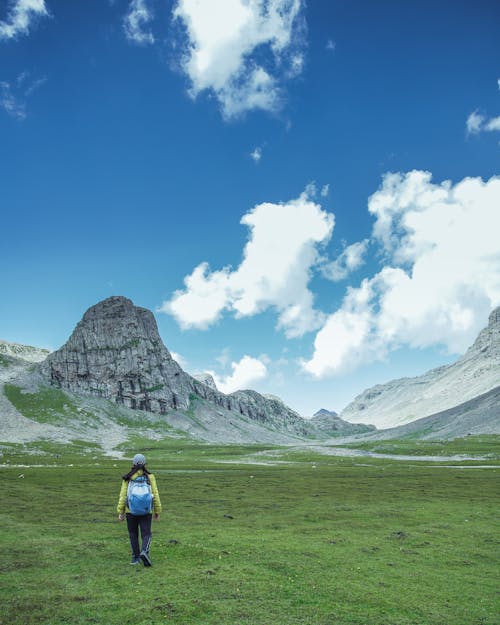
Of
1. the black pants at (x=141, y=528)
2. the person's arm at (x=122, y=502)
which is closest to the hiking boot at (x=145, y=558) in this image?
the black pants at (x=141, y=528)

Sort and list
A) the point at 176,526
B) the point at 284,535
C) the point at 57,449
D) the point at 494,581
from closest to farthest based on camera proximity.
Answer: the point at 494,581 < the point at 284,535 < the point at 176,526 < the point at 57,449

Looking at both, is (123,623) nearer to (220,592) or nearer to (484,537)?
(220,592)

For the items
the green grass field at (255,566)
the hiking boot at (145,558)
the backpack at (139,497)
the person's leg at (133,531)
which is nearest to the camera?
the green grass field at (255,566)

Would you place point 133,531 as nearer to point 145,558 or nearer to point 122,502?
point 145,558

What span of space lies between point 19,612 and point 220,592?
7.28 metres

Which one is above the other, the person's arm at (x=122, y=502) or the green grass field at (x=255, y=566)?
the person's arm at (x=122, y=502)

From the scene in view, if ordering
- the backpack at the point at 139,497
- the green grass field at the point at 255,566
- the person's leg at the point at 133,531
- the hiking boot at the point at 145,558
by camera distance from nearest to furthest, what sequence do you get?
the green grass field at the point at 255,566, the backpack at the point at 139,497, the person's leg at the point at 133,531, the hiking boot at the point at 145,558

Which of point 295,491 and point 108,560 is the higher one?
point 108,560

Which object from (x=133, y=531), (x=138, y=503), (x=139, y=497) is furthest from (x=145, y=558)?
(x=139, y=497)

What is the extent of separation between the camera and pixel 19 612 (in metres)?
14.4

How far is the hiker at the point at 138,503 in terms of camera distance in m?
19.5

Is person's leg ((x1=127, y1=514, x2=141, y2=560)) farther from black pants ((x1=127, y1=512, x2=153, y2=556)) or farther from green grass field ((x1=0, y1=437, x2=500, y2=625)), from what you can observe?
green grass field ((x1=0, y1=437, x2=500, y2=625))

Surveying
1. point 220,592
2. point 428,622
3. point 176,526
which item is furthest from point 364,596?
point 176,526

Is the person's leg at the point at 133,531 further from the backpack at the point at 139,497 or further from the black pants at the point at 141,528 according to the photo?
the backpack at the point at 139,497
